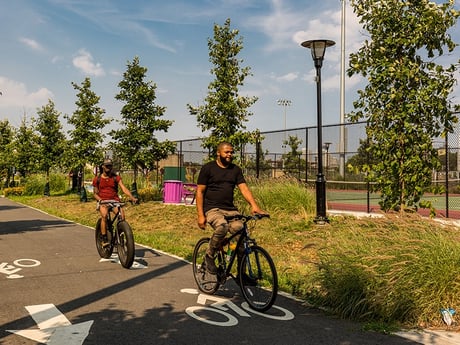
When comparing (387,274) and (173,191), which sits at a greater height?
(173,191)

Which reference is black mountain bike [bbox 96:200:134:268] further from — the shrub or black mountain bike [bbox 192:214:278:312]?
the shrub

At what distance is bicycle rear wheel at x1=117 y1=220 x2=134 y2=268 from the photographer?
7916 mm

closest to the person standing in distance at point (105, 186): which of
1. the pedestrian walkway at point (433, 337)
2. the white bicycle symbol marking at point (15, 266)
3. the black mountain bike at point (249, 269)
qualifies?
the white bicycle symbol marking at point (15, 266)

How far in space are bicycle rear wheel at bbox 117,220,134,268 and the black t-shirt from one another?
231cm

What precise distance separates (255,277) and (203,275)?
106 centimetres

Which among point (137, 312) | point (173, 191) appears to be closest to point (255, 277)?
point (137, 312)

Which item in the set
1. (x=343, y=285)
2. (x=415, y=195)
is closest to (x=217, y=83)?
(x=415, y=195)

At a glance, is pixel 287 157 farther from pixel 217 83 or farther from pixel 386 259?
A: pixel 386 259

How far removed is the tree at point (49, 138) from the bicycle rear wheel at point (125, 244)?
22.7 m

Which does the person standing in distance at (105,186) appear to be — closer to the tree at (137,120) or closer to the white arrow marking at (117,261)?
the white arrow marking at (117,261)

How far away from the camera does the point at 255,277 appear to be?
5.67m

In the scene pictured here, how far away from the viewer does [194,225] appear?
1445cm

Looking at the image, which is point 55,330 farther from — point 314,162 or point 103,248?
point 314,162

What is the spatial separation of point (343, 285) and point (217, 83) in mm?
11328
